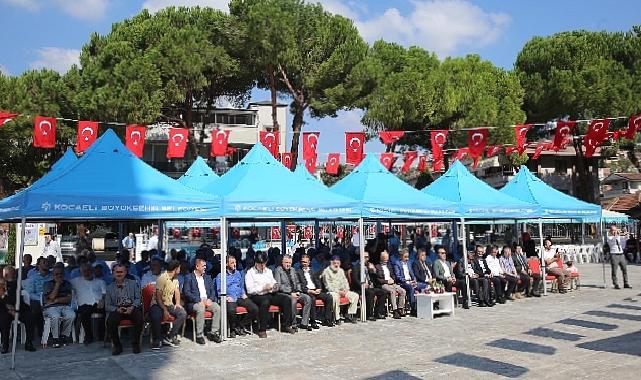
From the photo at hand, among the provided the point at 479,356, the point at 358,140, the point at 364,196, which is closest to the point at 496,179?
the point at 358,140

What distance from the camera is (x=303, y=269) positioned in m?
10.8

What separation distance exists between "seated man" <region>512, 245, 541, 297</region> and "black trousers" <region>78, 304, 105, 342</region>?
9410mm

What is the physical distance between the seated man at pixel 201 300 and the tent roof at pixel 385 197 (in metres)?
3.22

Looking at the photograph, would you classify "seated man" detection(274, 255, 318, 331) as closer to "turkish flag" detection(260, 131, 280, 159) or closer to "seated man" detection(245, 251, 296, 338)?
"seated man" detection(245, 251, 296, 338)

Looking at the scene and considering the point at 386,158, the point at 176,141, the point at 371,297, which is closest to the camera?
the point at 371,297

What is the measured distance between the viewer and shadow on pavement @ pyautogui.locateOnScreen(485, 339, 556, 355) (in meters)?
7.94

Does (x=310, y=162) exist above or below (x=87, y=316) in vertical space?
above

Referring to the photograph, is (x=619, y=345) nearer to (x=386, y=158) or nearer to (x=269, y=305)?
(x=269, y=305)

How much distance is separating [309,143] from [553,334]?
518 inches

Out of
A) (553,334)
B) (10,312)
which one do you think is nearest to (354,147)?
(553,334)

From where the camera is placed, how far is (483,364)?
7.23m

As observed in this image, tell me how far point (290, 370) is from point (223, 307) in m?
2.50

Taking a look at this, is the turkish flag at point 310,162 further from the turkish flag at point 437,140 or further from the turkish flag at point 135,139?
the turkish flag at point 135,139

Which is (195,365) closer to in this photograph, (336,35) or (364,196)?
(364,196)
